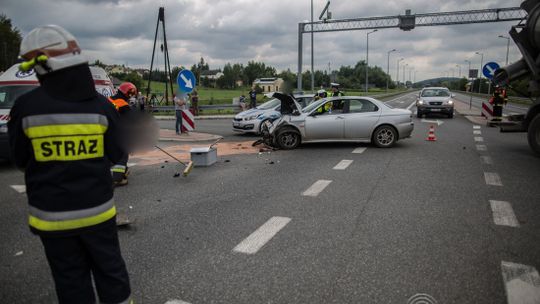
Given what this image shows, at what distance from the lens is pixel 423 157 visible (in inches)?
399

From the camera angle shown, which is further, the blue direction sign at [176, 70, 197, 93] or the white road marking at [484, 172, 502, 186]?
the blue direction sign at [176, 70, 197, 93]

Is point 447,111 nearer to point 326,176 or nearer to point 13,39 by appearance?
point 326,176

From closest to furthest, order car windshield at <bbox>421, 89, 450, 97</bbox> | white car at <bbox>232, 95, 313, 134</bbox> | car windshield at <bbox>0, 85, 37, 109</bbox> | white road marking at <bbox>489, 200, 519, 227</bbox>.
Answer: white road marking at <bbox>489, 200, 519, 227</bbox>
car windshield at <bbox>0, 85, 37, 109</bbox>
white car at <bbox>232, 95, 313, 134</bbox>
car windshield at <bbox>421, 89, 450, 97</bbox>

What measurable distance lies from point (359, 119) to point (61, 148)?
1005cm

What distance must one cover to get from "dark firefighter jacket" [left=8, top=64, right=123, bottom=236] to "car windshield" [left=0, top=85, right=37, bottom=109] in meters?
8.88

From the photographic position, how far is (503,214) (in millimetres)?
5527

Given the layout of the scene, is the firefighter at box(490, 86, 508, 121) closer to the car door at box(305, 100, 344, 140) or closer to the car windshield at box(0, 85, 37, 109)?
the car door at box(305, 100, 344, 140)

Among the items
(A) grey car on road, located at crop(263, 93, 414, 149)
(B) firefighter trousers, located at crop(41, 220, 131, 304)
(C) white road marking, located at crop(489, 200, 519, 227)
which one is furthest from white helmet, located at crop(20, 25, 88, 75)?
(A) grey car on road, located at crop(263, 93, 414, 149)

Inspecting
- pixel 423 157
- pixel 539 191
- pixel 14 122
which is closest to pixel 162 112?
pixel 423 157

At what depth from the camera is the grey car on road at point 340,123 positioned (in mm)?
11602

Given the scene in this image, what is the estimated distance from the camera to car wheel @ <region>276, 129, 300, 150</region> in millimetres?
11727

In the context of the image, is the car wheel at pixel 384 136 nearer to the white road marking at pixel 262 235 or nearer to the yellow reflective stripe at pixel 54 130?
the white road marking at pixel 262 235

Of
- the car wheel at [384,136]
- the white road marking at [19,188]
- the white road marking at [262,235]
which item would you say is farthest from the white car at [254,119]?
the white road marking at [262,235]

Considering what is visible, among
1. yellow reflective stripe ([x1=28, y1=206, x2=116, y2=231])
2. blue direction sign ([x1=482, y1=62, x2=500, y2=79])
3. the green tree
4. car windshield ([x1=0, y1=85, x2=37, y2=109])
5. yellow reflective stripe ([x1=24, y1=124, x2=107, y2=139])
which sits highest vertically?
the green tree
